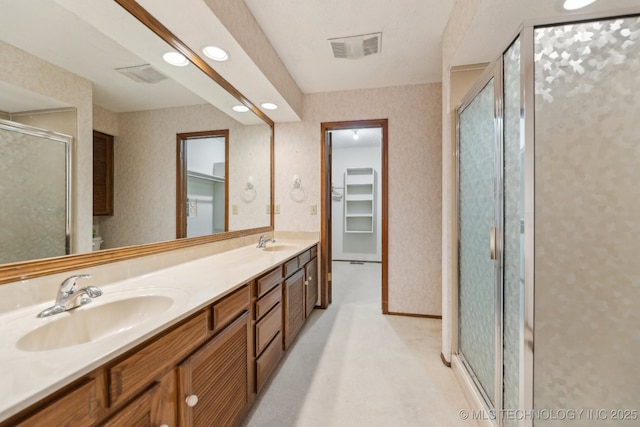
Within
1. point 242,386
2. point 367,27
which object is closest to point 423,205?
point 367,27

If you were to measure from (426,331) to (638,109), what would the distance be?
2071mm

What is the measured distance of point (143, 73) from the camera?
1.38m

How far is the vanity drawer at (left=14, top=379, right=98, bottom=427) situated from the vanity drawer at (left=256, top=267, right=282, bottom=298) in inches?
34.3

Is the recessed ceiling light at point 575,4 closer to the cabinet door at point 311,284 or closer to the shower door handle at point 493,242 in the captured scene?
the shower door handle at point 493,242

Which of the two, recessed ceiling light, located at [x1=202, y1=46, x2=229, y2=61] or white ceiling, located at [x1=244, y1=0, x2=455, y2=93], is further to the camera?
white ceiling, located at [x1=244, y1=0, x2=455, y2=93]

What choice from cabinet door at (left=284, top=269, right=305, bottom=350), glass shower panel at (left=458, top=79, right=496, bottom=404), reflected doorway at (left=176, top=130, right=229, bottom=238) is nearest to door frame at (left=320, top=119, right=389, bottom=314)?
cabinet door at (left=284, top=269, right=305, bottom=350)

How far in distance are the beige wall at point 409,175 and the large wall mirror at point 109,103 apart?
4.53 feet

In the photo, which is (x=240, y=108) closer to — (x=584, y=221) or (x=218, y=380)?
(x=218, y=380)

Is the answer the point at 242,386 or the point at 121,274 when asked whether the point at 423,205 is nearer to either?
the point at 242,386

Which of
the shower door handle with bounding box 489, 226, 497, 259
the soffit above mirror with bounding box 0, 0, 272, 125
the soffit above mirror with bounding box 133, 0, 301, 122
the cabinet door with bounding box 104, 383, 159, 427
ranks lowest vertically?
the cabinet door with bounding box 104, 383, 159, 427

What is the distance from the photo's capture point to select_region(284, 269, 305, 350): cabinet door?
192 centimetres

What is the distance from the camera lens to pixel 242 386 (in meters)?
1.29

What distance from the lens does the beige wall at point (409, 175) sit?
2.68 meters

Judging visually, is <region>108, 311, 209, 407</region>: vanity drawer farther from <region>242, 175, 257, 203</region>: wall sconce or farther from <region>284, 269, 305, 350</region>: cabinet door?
<region>242, 175, 257, 203</region>: wall sconce
